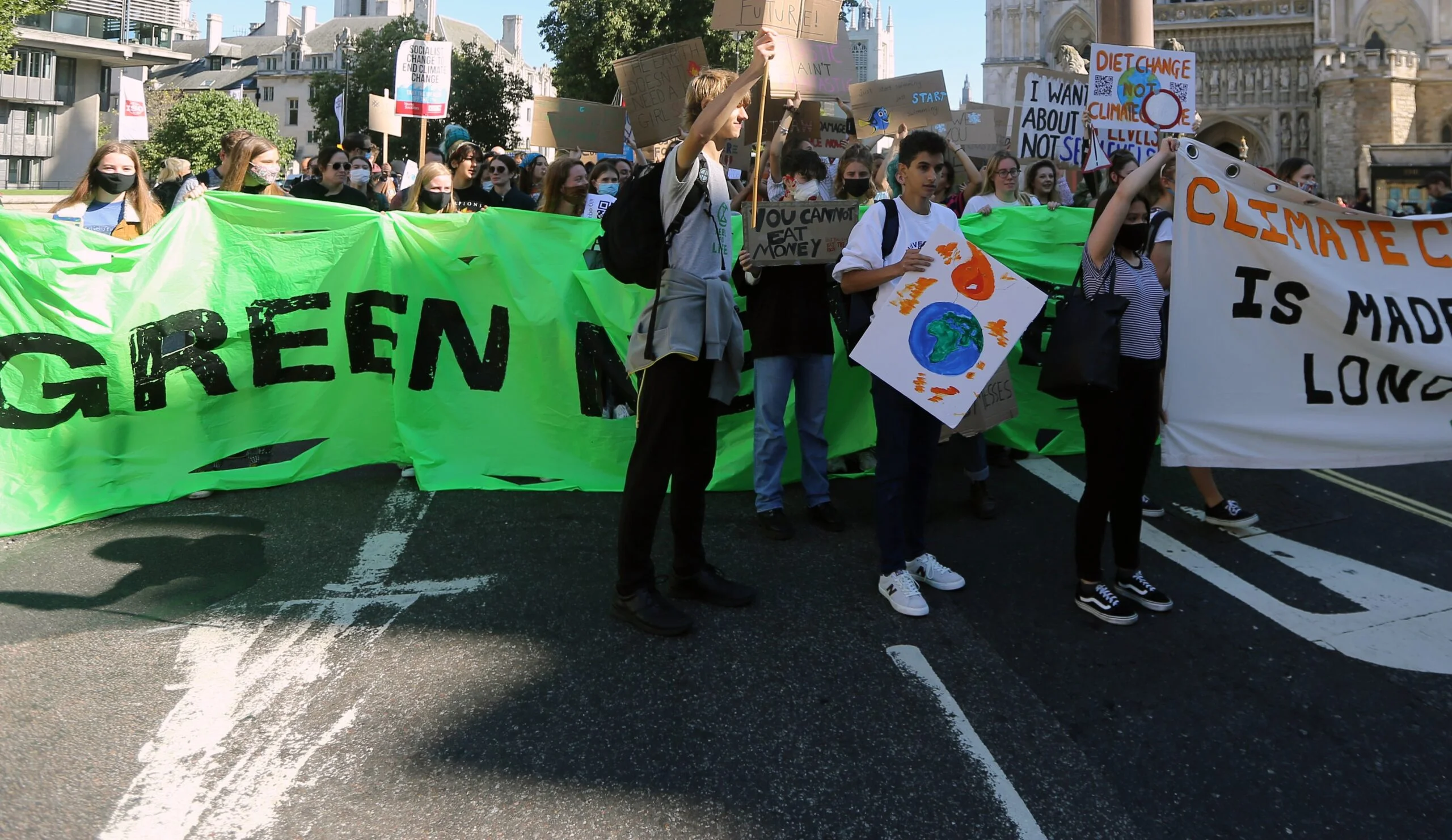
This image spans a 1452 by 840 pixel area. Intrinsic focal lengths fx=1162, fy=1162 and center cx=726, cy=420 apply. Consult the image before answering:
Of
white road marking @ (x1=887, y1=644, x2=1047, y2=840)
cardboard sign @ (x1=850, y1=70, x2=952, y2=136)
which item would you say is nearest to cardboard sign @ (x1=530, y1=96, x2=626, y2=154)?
cardboard sign @ (x1=850, y1=70, x2=952, y2=136)

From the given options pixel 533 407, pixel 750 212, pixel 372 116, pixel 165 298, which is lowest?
pixel 533 407

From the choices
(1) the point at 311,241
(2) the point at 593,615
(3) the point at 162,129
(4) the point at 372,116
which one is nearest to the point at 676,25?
(4) the point at 372,116

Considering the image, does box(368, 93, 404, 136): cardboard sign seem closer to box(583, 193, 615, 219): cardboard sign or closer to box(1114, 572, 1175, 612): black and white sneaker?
box(583, 193, 615, 219): cardboard sign

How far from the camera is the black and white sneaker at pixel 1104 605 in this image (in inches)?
173

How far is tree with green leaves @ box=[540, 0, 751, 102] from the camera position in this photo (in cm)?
3531

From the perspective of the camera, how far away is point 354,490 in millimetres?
6199

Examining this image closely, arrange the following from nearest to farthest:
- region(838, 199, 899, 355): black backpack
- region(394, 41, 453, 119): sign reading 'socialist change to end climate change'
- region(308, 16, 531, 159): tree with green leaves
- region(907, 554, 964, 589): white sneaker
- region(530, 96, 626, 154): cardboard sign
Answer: region(838, 199, 899, 355): black backpack, region(907, 554, 964, 589): white sneaker, region(530, 96, 626, 154): cardboard sign, region(394, 41, 453, 119): sign reading 'socialist change to end climate change', region(308, 16, 531, 159): tree with green leaves

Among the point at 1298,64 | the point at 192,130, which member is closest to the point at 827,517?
the point at 1298,64

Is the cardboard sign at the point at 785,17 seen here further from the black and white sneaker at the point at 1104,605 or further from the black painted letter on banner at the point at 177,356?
the black painted letter on banner at the point at 177,356

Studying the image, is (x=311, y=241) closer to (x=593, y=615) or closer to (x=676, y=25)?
(x=593, y=615)

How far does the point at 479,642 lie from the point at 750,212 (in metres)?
Result: 2.31

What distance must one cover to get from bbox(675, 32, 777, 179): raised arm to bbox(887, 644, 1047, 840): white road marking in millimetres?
1850

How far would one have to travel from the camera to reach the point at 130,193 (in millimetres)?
6480

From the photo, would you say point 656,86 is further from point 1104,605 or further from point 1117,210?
point 1104,605
